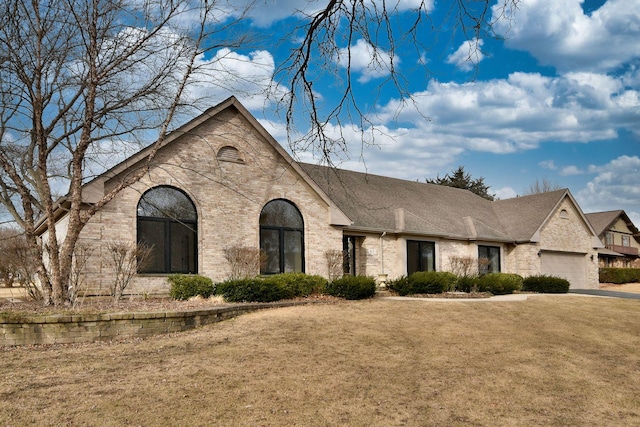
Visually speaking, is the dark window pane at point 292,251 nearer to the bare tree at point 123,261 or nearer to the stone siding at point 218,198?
the stone siding at point 218,198

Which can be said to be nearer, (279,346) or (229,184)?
(279,346)

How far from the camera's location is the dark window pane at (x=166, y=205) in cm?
1571

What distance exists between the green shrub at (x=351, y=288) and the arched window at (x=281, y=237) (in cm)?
245

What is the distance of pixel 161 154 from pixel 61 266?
4.79 meters

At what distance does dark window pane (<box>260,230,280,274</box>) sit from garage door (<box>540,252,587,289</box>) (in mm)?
17223

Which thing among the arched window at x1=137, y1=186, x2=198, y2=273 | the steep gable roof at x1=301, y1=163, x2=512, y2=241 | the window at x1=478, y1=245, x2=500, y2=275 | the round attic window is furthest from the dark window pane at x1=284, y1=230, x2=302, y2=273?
the window at x1=478, y1=245, x2=500, y2=275

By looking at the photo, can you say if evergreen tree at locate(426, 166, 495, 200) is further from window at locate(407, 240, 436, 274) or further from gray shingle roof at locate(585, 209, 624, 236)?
window at locate(407, 240, 436, 274)

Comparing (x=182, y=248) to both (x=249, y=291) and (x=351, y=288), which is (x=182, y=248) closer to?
(x=249, y=291)

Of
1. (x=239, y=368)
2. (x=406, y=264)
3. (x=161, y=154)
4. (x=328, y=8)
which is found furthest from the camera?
(x=406, y=264)

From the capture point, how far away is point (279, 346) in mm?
9719

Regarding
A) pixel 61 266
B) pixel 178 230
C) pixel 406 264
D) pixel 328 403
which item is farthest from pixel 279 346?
pixel 406 264

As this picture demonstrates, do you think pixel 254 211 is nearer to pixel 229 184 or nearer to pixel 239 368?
pixel 229 184

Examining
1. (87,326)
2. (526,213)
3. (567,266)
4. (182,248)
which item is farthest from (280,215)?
(567,266)

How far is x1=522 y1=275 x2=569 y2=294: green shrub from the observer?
919 inches
